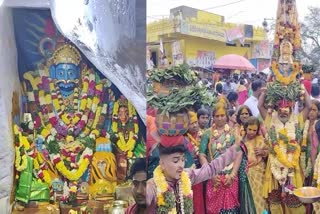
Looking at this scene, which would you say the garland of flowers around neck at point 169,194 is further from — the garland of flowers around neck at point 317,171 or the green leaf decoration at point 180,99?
the garland of flowers around neck at point 317,171

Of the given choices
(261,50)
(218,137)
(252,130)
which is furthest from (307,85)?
(261,50)

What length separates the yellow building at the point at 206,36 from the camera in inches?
347

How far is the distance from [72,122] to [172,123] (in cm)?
129

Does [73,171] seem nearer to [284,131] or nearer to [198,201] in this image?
[198,201]

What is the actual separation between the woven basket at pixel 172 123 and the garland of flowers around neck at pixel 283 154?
1.48m

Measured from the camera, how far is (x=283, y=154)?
4.40 m

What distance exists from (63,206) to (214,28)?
21.2ft

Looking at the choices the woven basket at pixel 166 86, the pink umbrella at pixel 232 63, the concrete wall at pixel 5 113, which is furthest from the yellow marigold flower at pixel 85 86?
the pink umbrella at pixel 232 63

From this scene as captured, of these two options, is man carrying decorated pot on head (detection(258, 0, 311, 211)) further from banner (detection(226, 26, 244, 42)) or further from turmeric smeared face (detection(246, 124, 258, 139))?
banner (detection(226, 26, 244, 42))

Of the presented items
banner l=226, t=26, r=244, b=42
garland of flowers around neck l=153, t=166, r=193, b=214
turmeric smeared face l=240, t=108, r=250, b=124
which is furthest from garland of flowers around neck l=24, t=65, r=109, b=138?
banner l=226, t=26, r=244, b=42

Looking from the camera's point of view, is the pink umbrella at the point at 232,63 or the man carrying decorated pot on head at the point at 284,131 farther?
the pink umbrella at the point at 232,63

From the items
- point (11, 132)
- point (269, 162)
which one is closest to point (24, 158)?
point (11, 132)

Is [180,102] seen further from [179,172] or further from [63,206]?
[63,206]

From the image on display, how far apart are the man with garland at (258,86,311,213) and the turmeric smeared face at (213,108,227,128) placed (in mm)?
534
